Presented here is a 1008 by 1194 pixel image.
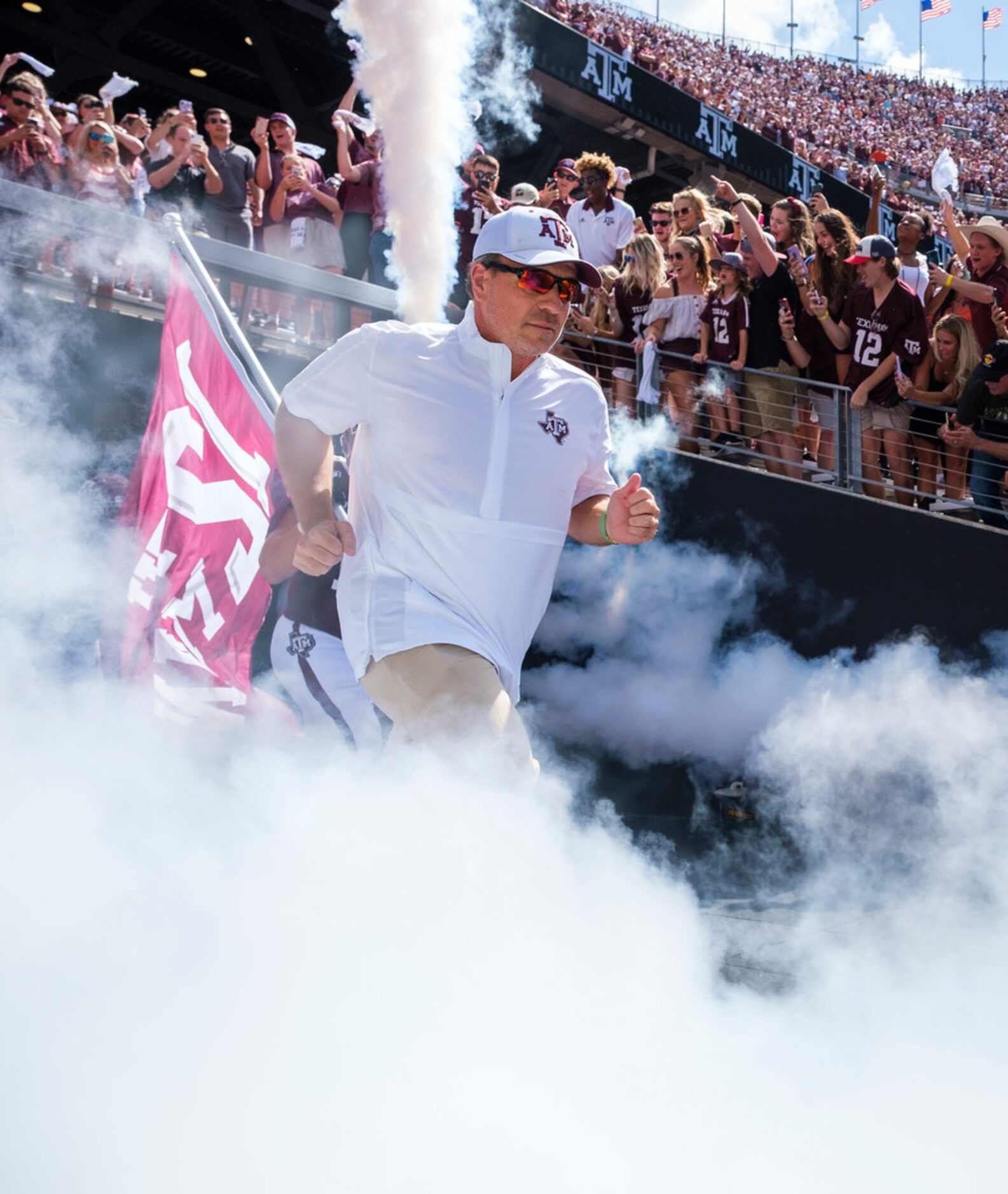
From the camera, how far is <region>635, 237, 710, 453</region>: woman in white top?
7.86 metres

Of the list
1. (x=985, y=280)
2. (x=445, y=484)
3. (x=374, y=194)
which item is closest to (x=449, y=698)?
(x=445, y=484)

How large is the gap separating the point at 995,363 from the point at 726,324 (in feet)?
5.32

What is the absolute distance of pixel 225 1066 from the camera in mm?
2332

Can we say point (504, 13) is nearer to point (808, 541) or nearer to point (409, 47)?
point (808, 541)

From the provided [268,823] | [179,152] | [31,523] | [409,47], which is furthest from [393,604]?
[179,152]

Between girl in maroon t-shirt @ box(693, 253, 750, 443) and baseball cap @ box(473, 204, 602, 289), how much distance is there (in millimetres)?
4831

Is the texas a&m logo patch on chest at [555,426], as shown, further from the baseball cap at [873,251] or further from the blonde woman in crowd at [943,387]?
the baseball cap at [873,251]

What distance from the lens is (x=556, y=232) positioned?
9.93 ft

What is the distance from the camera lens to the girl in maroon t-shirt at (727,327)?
777 centimetres

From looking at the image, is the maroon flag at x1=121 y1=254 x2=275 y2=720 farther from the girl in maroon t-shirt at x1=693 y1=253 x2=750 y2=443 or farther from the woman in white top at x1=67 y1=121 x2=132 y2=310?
the girl in maroon t-shirt at x1=693 y1=253 x2=750 y2=443

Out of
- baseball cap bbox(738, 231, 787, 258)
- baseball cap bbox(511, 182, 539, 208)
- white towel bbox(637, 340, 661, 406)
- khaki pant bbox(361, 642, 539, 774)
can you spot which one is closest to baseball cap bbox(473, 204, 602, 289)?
khaki pant bbox(361, 642, 539, 774)

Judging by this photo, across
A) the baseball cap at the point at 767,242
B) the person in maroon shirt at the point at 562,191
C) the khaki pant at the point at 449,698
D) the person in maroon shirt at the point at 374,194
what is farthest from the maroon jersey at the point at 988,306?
the khaki pant at the point at 449,698

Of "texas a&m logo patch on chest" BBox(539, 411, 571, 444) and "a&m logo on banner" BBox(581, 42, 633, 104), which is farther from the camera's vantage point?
"a&m logo on banner" BBox(581, 42, 633, 104)

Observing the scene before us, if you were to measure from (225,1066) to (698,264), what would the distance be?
6.55 m
